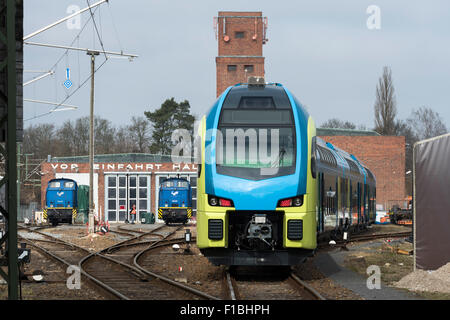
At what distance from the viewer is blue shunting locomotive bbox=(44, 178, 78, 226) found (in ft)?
140

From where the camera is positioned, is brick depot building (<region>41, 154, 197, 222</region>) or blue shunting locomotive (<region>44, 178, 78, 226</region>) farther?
brick depot building (<region>41, 154, 197, 222</region>)

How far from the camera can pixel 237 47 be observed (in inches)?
2482

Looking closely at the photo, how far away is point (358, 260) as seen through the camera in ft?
57.1

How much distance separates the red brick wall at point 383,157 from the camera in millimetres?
62125

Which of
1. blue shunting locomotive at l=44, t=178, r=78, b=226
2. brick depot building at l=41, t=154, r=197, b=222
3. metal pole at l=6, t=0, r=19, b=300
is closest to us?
metal pole at l=6, t=0, r=19, b=300

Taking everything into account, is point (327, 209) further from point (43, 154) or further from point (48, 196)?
point (43, 154)

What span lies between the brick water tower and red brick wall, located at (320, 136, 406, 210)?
10922mm

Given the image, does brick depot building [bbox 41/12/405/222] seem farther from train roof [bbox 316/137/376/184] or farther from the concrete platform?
the concrete platform

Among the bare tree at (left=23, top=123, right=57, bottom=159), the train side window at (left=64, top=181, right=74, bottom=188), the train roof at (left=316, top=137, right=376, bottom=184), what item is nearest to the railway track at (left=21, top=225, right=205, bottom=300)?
the train roof at (left=316, top=137, right=376, bottom=184)

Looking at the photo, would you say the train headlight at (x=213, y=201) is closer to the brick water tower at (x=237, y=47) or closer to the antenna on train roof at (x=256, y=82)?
the antenna on train roof at (x=256, y=82)

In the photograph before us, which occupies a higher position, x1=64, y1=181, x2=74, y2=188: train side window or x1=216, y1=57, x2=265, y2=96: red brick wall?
x1=216, y1=57, x2=265, y2=96: red brick wall

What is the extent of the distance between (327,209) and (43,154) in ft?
242
